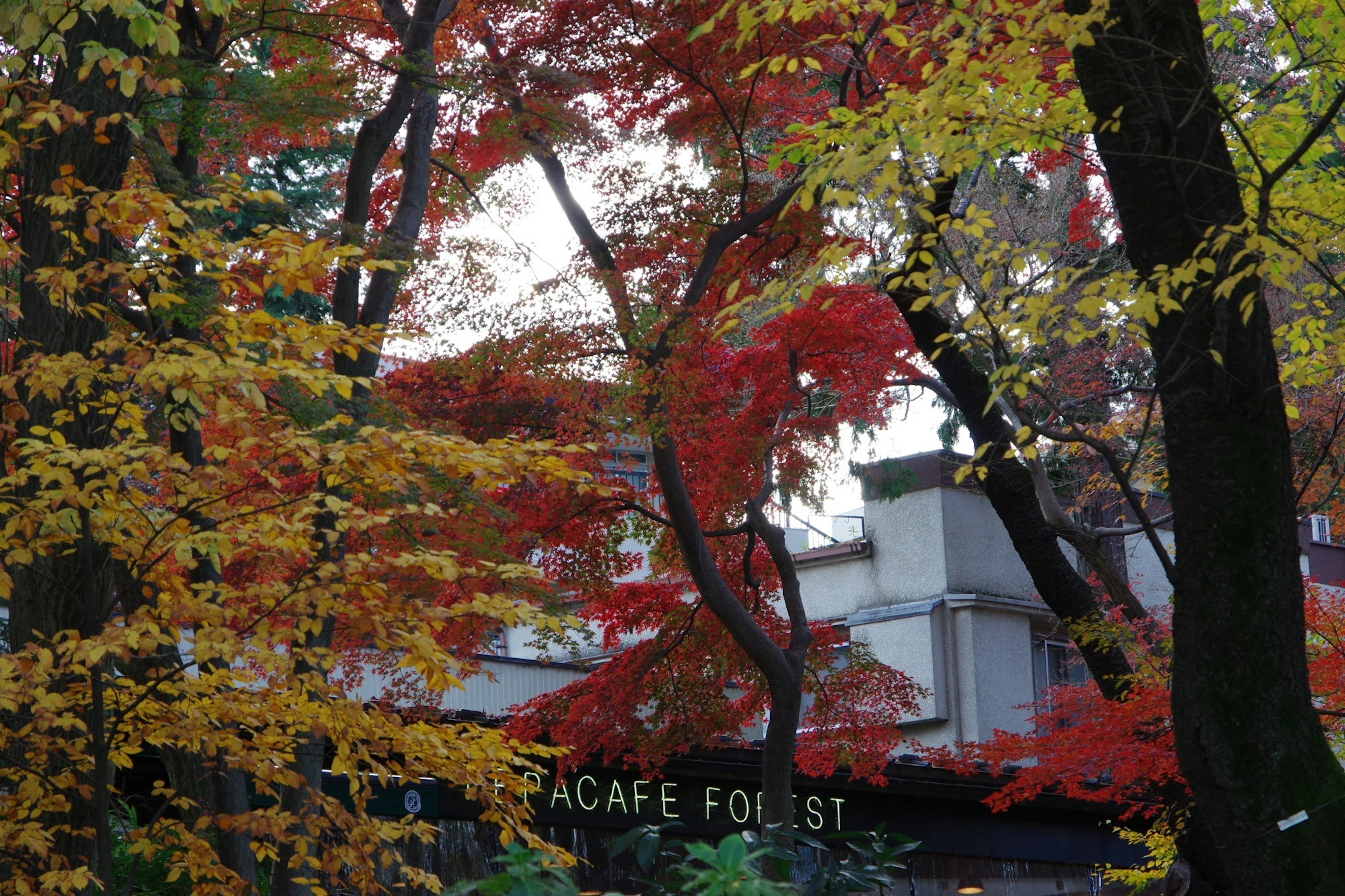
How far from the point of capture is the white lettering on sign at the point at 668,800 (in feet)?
47.2

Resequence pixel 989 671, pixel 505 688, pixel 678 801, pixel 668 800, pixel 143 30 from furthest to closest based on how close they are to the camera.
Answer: pixel 989 671, pixel 505 688, pixel 678 801, pixel 668 800, pixel 143 30

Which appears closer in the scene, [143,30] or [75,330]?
[143,30]

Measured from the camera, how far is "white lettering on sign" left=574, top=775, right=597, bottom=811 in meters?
13.9

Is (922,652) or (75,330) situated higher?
(75,330)

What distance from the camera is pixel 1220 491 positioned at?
472 cm

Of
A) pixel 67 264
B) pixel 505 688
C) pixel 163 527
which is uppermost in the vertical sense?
pixel 67 264

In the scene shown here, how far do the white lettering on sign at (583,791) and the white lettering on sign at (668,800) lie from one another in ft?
2.66

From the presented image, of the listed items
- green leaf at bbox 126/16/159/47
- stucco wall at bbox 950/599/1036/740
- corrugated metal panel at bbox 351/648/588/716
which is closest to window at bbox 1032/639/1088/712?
stucco wall at bbox 950/599/1036/740

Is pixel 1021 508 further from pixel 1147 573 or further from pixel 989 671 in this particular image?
pixel 1147 573

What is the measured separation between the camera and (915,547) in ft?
68.0

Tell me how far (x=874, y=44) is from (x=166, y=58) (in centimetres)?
606

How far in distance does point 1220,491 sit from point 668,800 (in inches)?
424

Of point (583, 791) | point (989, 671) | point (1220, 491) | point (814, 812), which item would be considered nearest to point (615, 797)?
point (583, 791)

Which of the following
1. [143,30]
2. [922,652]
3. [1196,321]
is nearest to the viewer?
[143,30]
